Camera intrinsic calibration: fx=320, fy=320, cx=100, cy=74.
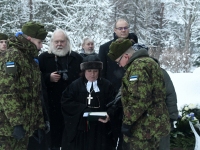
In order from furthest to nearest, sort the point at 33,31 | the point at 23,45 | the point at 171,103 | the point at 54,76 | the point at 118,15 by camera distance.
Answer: the point at 118,15
the point at 54,76
the point at 33,31
the point at 171,103
the point at 23,45

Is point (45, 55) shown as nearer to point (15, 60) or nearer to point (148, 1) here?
point (15, 60)

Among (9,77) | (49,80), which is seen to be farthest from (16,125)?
(49,80)

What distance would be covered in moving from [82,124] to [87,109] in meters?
0.19

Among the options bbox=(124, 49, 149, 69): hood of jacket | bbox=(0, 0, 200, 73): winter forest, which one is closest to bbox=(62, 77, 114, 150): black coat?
bbox=(124, 49, 149, 69): hood of jacket

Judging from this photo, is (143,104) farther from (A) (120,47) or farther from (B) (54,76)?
(B) (54,76)

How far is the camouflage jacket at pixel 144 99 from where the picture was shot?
2.96m

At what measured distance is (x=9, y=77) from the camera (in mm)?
2941

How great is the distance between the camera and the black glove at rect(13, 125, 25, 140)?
9.66 ft

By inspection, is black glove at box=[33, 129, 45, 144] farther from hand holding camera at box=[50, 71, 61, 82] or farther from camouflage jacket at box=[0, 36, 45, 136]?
hand holding camera at box=[50, 71, 61, 82]

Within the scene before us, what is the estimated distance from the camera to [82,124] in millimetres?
3795

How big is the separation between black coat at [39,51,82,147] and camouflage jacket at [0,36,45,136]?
124cm

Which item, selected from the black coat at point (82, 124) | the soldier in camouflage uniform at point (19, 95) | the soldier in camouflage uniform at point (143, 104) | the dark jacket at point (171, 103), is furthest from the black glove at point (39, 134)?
the dark jacket at point (171, 103)

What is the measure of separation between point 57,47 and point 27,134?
1.72 meters

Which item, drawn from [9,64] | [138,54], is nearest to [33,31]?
[9,64]
